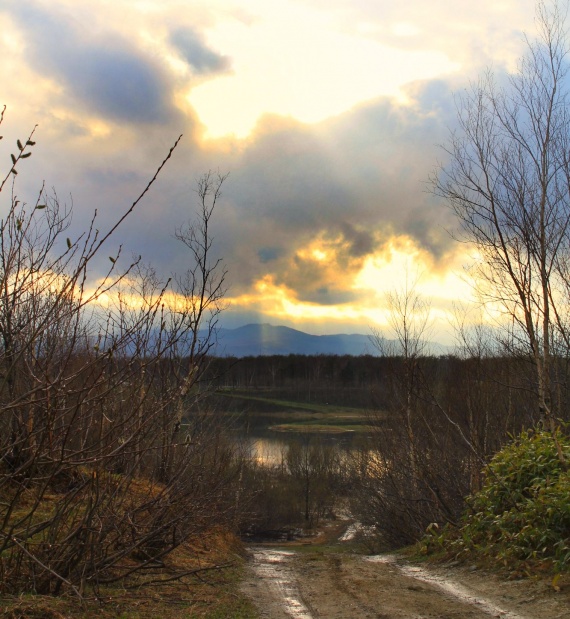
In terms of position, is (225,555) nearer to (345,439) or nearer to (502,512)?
(502,512)

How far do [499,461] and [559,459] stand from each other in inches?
60.7

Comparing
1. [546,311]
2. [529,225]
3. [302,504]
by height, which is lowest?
[302,504]

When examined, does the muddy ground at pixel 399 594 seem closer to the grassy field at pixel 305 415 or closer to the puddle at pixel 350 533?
the puddle at pixel 350 533

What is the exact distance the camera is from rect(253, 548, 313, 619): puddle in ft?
21.0

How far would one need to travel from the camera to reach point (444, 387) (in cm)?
2481

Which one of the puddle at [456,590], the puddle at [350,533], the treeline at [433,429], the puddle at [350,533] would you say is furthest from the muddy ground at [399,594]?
the puddle at [350,533]

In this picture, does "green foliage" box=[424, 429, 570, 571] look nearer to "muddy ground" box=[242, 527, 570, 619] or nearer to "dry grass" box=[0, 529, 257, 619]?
"muddy ground" box=[242, 527, 570, 619]

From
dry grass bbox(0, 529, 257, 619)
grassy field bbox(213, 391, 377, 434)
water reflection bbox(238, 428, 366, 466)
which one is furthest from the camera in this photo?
grassy field bbox(213, 391, 377, 434)

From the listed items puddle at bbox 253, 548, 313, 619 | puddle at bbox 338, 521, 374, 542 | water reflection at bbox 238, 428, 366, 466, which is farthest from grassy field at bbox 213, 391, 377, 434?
puddle at bbox 253, 548, 313, 619

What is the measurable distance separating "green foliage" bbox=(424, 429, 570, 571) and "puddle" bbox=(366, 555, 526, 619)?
2.57ft

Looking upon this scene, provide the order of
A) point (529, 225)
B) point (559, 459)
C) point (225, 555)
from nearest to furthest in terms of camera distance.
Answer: point (559, 459) → point (529, 225) → point (225, 555)

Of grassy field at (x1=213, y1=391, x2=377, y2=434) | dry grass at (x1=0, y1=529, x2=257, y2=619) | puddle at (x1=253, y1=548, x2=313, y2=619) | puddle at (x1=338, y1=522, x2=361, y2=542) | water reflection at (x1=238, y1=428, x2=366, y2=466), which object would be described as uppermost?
dry grass at (x1=0, y1=529, x2=257, y2=619)

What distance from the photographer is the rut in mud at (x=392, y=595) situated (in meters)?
6.05

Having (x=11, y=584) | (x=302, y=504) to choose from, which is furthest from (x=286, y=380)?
(x=11, y=584)
